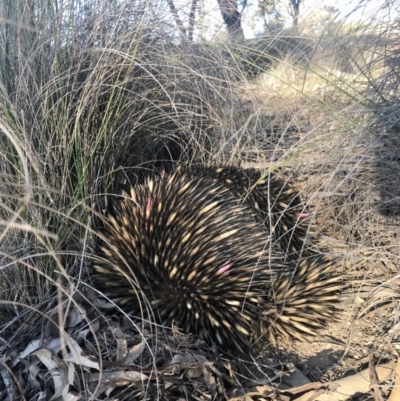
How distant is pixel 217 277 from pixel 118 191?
620 mm

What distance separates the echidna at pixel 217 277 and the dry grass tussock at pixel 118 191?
3.1 inches

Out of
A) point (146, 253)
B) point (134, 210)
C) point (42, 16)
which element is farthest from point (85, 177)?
point (42, 16)

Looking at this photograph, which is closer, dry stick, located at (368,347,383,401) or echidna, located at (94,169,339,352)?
dry stick, located at (368,347,383,401)

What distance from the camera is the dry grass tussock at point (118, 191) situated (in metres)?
1.37

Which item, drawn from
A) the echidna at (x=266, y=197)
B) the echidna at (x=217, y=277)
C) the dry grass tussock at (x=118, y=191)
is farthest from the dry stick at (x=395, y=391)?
the echidna at (x=266, y=197)

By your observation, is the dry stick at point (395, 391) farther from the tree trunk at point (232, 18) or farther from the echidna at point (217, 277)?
the tree trunk at point (232, 18)

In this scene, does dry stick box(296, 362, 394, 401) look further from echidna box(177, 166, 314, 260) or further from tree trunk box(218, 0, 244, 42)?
tree trunk box(218, 0, 244, 42)

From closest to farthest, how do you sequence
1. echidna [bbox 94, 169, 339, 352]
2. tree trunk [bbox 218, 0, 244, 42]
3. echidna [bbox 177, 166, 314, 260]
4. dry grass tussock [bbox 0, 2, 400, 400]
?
dry grass tussock [bbox 0, 2, 400, 400]
echidna [bbox 94, 169, 339, 352]
echidna [bbox 177, 166, 314, 260]
tree trunk [bbox 218, 0, 244, 42]

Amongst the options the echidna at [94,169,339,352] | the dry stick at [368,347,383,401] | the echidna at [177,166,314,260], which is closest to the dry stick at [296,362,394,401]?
the dry stick at [368,347,383,401]

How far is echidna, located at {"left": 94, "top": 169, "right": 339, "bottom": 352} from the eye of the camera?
1.66 metres

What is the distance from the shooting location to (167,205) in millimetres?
1865

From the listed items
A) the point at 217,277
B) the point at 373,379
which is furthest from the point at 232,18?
the point at 373,379

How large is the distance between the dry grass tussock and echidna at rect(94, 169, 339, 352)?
78 millimetres

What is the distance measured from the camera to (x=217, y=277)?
1.69m
